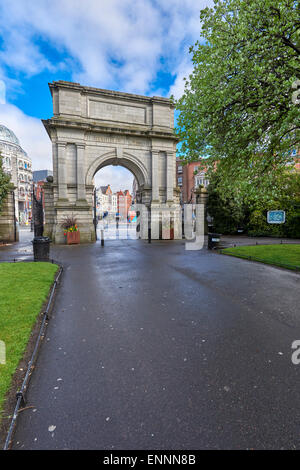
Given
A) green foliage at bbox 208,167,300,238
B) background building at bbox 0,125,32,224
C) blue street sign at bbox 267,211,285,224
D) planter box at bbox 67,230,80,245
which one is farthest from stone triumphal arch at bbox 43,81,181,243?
background building at bbox 0,125,32,224

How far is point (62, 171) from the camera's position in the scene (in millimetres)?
17391

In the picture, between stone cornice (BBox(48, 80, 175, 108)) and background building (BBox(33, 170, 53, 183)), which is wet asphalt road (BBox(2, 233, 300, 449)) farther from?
background building (BBox(33, 170, 53, 183))

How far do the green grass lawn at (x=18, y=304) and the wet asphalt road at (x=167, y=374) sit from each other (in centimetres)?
34

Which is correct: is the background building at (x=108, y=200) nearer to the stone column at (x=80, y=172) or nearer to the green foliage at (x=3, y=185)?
the green foliage at (x=3, y=185)

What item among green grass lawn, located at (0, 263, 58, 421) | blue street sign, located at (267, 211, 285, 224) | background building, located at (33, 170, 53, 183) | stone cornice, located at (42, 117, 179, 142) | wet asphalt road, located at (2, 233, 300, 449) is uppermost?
background building, located at (33, 170, 53, 183)

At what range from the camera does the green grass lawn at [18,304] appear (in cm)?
294

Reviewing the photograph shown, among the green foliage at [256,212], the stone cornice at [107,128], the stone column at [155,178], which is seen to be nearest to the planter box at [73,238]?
the stone column at [155,178]

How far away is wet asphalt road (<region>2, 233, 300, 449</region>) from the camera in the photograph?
201 cm

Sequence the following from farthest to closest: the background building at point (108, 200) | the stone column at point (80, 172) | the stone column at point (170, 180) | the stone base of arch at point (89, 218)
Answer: the background building at point (108, 200)
the stone column at point (170, 180)
the stone column at point (80, 172)
the stone base of arch at point (89, 218)

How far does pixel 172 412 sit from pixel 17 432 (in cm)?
149

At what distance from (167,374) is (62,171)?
17687 mm

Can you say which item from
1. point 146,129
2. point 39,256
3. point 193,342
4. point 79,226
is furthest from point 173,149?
point 193,342

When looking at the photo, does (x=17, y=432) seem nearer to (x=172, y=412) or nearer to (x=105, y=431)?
(x=105, y=431)

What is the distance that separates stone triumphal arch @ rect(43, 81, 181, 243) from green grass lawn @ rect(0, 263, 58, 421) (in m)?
10.4
